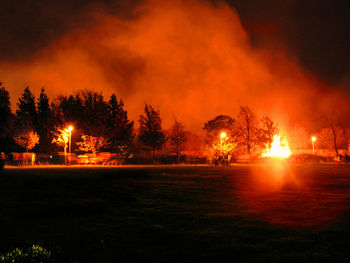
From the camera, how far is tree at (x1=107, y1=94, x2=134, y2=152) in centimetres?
7056

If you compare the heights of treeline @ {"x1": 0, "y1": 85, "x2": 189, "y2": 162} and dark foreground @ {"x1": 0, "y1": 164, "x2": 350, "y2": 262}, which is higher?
treeline @ {"x1": 0, "y1": 85, "x2": 189, "y2": 162}

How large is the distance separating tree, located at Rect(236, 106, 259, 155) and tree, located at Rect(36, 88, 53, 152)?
140 feet

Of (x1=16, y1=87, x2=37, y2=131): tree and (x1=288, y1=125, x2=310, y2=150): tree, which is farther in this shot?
(x1=288, y1=125, x2=310, y2=150): tree

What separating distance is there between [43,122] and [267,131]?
180 ft

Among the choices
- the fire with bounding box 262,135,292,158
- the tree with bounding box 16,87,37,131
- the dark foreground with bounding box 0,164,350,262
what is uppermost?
the tree with bounding box 16,87,37,131

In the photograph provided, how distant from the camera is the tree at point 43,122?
7571 centimetres

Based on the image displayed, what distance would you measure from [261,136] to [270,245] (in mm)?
66549

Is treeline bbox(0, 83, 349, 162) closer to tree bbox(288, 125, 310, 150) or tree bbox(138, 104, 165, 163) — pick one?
tree bbox(138, 104, 165, 163)

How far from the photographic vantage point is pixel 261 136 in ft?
232

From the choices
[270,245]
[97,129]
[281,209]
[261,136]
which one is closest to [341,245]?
[270,245]

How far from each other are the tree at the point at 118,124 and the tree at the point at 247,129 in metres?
25.6

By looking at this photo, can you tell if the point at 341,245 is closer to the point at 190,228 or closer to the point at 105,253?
the point at 190,228

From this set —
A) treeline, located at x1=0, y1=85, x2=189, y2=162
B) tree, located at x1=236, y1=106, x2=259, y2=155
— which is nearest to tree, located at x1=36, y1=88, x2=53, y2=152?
treeline, located at x1=0, y1=85, x2=189, y2=162

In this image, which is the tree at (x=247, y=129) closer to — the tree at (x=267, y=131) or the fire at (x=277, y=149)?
the tree at (x=267, y=131)
